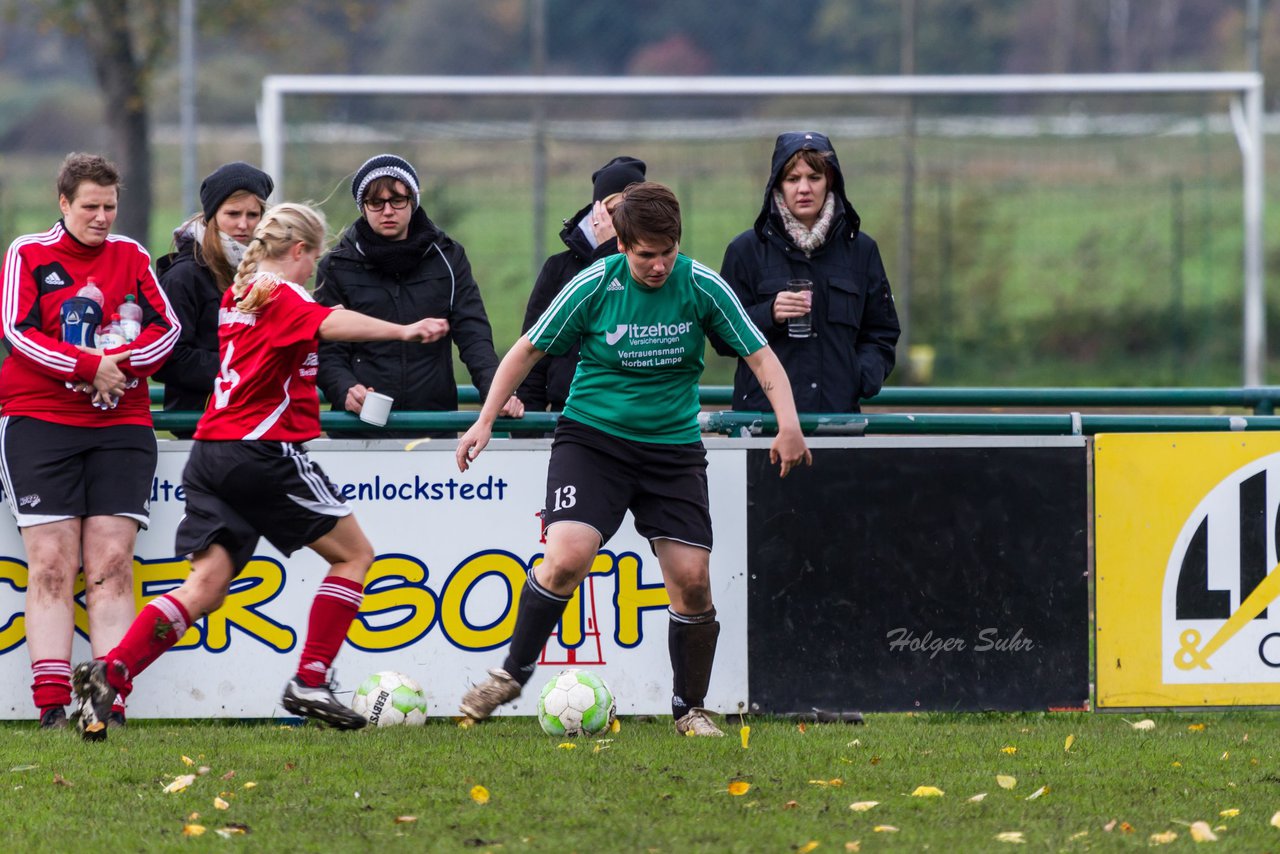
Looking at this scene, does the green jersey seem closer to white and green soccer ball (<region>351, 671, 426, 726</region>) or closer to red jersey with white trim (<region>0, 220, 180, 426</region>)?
white and green soccer ball (<region>351, 671, 426, 726</region>)

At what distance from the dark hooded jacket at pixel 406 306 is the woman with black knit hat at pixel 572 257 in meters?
0.25

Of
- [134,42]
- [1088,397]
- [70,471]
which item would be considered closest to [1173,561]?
[1088,397]

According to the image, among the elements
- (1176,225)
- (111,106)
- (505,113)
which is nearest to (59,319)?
(505,113)

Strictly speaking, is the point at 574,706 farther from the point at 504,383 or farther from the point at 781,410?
the point at 781,410

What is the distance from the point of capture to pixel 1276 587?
6.24 metres

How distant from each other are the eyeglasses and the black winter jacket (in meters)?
0.66

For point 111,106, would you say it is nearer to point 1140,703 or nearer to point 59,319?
point 59,319

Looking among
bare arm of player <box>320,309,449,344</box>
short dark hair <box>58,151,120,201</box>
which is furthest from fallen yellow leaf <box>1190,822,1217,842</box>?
short dark hair <box>58,151,120,201</box>

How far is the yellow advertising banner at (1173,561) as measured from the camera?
6.21 metres

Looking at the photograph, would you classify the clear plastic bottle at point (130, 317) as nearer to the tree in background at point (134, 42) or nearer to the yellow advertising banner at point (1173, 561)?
the yellow advertising banner at point (1173, 561)

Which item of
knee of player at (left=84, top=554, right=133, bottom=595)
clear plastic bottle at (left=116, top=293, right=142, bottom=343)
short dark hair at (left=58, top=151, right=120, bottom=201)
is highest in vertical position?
short dark hair at (left=58, top=151, right=120, bottom=201)

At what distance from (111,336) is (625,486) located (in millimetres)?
1870

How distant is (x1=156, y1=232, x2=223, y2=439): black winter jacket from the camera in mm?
6211

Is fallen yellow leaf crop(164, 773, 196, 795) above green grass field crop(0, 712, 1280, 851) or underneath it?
above
